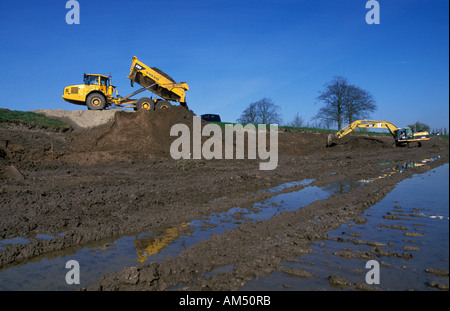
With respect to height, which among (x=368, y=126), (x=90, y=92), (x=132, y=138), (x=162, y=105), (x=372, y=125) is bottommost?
(x=132, y=138)

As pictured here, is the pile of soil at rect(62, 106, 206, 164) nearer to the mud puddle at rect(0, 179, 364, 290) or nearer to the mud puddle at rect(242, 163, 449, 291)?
Result: the mud puddle at rect(0, 179, 364, 290)

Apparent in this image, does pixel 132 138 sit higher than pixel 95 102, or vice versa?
pixel 95 102

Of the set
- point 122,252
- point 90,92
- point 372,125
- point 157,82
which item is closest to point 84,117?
point 90,92

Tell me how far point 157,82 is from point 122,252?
1804 cm

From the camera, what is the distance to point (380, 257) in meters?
4.45

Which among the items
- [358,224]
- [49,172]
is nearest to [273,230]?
[358,224]

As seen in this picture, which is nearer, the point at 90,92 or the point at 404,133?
the point at 90,92

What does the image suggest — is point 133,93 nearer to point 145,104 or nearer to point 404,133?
point 145,104

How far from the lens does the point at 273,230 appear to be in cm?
586

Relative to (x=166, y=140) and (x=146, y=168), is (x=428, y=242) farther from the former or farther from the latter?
(x=166, y=140)

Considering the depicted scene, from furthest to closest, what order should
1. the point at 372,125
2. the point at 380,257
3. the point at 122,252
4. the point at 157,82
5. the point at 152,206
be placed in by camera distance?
the point at 372,125 → the point at 157,82 → the point at 152,206 → the point at 122,252 → the point at 380,257

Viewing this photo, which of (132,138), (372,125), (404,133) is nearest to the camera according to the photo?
(132,138)

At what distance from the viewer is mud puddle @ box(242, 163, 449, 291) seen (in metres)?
3.72
